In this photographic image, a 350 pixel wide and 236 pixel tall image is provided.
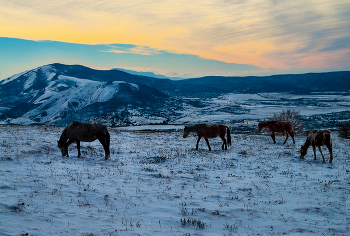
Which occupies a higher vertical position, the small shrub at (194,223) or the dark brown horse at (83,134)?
the dark brown horse at (83,134)

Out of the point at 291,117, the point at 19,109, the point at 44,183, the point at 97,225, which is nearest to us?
the point at 97,225

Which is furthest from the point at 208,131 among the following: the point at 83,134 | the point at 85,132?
the point at 83,134

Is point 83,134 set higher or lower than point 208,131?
higher

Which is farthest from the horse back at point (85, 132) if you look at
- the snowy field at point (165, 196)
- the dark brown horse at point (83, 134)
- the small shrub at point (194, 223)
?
the small shrub at point (194, 223)

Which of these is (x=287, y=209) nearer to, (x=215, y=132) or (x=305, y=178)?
(x=305, y=178)

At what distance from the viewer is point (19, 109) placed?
160m

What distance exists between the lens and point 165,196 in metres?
8.44

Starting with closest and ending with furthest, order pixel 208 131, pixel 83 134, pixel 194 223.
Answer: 1. pixel 194 223
2. pixel 83 134
3. pixel 208 131

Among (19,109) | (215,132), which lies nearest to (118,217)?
(215,132)

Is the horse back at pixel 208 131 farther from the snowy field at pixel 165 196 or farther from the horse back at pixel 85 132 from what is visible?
the horse back at pixel 85 132

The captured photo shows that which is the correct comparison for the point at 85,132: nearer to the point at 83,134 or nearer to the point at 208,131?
the point at 83,134

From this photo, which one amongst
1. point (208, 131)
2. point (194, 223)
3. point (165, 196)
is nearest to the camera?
point (194, 223)

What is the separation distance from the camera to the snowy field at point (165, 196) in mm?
6180

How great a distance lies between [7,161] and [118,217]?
7.53 meters
